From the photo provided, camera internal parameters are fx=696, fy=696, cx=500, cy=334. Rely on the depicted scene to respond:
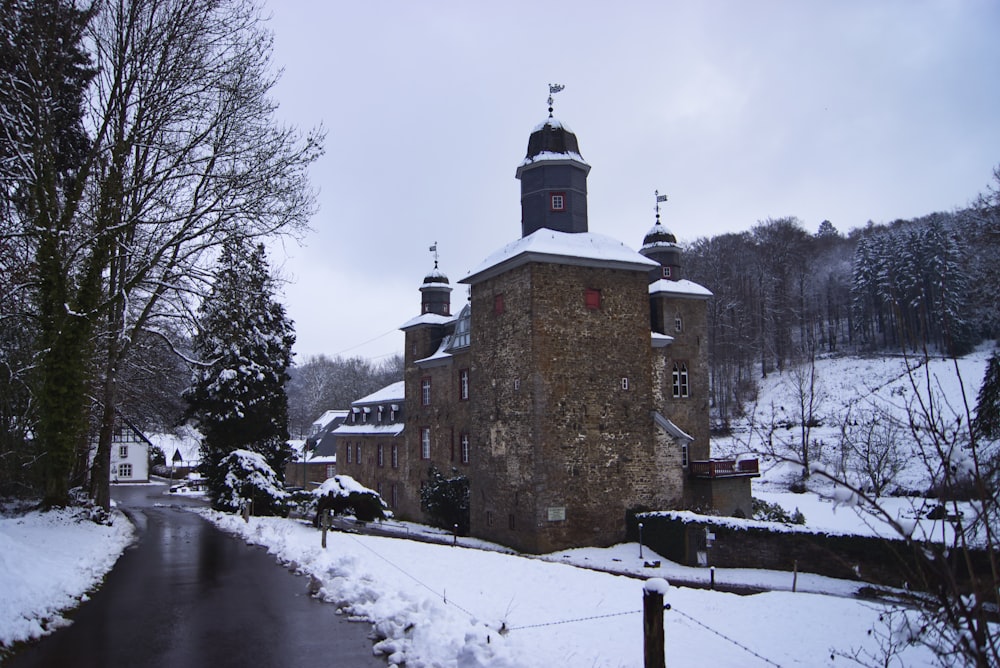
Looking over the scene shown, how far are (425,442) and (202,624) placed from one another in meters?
25.9

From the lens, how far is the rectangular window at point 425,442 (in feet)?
111

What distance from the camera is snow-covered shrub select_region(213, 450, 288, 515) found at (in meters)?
22.6

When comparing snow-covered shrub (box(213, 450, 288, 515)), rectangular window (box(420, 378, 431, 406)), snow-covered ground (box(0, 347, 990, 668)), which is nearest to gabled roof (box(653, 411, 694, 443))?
snow-covered ground (box(0, 347, 990, 668))

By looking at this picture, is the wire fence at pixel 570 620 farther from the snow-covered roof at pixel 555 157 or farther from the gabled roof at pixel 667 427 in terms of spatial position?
the snow-covered roof at pixel 555 157

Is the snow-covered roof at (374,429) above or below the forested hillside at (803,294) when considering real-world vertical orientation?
below

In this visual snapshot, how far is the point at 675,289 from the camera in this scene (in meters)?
32.0

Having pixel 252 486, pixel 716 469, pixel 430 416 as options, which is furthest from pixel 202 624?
pixel 430 416

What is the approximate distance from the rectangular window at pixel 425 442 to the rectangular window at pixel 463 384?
12.2 ft

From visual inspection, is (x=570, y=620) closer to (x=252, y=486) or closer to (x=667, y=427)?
(x=667, y=427)

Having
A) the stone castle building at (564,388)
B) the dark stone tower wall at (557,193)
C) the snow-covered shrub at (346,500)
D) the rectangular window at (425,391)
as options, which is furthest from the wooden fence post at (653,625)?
the rectangular window at (425,391)

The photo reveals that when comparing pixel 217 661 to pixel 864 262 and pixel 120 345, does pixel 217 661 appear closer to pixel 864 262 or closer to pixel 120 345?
pixel 120 345

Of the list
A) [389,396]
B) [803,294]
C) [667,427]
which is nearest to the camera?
[667,427]

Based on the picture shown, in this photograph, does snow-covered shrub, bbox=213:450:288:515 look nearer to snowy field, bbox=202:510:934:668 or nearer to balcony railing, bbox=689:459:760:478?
snowy field, bbox=202:510:934:668

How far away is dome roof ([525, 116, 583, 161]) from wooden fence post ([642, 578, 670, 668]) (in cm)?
2091
